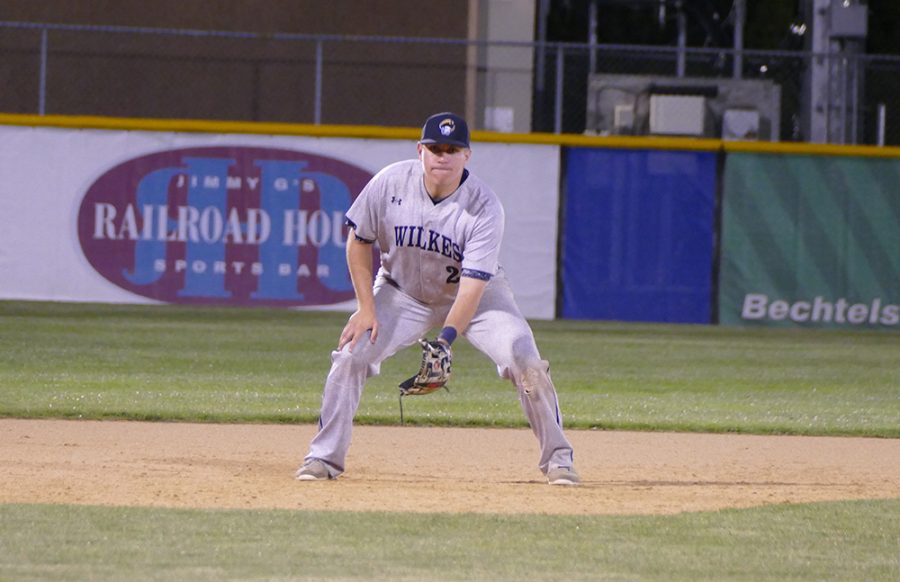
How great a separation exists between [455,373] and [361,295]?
5.58 m

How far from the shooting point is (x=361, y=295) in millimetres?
6707

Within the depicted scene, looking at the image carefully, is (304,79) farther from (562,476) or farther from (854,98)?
(562,476)

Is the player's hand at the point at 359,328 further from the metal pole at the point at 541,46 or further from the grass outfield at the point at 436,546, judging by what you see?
the metal pole at the point at 541,46

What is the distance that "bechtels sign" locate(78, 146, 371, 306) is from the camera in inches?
649

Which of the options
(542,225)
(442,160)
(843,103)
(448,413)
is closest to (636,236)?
(542,225)

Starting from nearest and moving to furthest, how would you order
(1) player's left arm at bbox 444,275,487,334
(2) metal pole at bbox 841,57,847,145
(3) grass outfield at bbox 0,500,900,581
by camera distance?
1. (3) grass outfield at bbox 0,500,900,581
2. (1) player's left arm at bbox 444,275,487,334
3. (2) metal pole at bbox 841,57,847,145

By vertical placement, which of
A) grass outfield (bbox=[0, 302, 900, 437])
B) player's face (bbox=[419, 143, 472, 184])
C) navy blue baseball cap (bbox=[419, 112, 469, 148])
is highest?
navy blue baseball cap (bbox=[419, 112, 469, 148])

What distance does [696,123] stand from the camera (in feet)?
56.1

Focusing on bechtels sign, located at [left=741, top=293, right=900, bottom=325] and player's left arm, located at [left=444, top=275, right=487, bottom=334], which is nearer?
player's left arm, located at [left=444, top=275, right=487, bottom=334]

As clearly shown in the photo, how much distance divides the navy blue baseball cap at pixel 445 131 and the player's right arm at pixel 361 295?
57 cm

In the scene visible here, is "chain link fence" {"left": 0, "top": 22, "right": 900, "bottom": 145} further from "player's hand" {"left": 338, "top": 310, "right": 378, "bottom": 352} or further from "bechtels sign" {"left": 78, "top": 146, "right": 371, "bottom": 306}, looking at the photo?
"player's hand" {"left": 338, "top": 310, "right": 378, "bottom": 352}

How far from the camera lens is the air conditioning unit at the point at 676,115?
56.1 ft

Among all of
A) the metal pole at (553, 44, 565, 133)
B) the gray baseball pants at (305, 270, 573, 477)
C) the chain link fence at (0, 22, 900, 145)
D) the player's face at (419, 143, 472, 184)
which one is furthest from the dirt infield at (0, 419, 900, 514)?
the chain link fence at (0, 22, 900, 145)

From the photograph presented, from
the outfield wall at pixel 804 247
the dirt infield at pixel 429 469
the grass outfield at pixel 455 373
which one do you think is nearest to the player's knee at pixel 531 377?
the dirt infield at pixel 429 469
